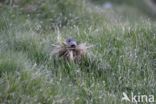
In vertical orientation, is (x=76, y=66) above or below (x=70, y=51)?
below

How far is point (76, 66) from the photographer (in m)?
6.23

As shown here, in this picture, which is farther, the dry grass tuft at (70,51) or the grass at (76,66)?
the dry grass tuft at (70,51)

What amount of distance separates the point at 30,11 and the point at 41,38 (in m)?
2.30

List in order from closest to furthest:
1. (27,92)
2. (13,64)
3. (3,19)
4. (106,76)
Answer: (27,92) < (13,64) < (106,76) < (3,19)

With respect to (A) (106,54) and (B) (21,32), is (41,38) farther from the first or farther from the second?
(A) (106,54)

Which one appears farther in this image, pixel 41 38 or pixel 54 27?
pixel 54 27

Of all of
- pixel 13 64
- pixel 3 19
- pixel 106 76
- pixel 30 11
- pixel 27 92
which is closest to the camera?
pixel 27 92

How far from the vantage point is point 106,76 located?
6152mm

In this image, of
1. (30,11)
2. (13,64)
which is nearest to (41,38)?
(13,64)

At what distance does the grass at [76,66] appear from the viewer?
17.5 ft

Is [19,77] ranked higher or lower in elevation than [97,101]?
higher

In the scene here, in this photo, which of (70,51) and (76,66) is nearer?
(76,66)

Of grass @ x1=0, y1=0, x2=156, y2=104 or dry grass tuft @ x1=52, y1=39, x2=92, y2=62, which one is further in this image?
dry grass tuft @ x1=52, y1=39, x2=92, y2=62

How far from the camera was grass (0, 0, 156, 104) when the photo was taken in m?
5.32
